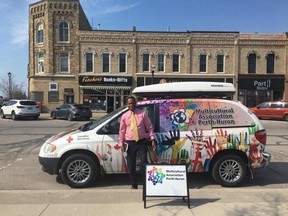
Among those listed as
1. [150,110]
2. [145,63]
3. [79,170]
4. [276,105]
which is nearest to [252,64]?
[276,105]

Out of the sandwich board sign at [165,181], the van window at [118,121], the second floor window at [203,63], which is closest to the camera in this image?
the sandwich board sign at [165,181]

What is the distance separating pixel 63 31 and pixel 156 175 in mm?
31779

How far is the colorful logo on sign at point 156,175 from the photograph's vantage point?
5223 mm

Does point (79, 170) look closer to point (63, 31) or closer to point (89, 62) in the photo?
point (89, 62)

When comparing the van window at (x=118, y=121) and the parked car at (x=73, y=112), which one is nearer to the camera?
the van window at (x=118, y=121)

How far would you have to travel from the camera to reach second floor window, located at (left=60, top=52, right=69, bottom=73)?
3469cm

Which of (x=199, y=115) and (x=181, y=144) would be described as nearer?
(x=181, y=144)

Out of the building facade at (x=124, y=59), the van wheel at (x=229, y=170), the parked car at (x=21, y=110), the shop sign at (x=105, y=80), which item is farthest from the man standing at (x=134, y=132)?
the shop sign at (x=105, y=80)

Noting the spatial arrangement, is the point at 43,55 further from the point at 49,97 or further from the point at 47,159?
the point at 47,159

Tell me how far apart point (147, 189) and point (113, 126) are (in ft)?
5.48

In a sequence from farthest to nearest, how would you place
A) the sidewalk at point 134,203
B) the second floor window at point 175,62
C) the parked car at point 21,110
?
the second floor window at point 175,62 → the parked car at point 21,110 → the sidewalk at point 134,203

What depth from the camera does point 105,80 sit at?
1367 inches

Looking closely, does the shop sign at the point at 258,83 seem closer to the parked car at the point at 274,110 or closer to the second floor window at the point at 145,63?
the parked car at the point at 274,110

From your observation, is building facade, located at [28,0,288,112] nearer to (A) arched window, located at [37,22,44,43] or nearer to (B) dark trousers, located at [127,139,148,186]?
(A) arched window, located at [37,22,44,43]
